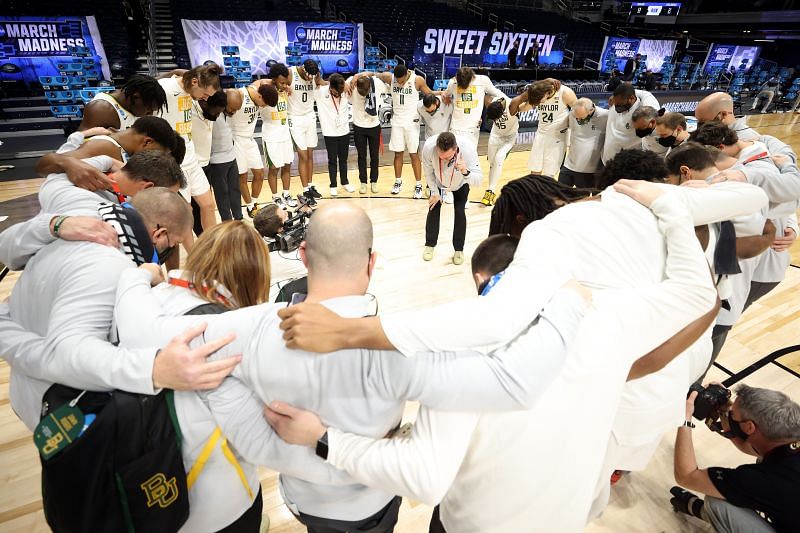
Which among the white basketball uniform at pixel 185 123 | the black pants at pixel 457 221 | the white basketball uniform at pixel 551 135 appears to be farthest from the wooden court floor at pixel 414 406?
the white basketball uniform at pixel 185 123

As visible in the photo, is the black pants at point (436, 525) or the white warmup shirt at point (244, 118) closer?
the black pants at point (436, 525)

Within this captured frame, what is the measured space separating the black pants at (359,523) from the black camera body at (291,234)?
2548mm

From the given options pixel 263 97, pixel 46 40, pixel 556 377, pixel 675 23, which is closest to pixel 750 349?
pixel 556 377

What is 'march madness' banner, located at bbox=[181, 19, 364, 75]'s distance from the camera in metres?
11.0

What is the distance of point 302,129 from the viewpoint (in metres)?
5.66

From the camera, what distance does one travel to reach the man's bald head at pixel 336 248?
3.43 feet

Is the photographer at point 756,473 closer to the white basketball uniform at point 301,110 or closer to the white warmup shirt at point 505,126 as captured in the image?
the white warmup shirt at point 505,126

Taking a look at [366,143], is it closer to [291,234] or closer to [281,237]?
[291,234]

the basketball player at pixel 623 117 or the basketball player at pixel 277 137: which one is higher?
the basketball player at pixel 623 117

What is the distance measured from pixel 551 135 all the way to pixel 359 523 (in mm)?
5030

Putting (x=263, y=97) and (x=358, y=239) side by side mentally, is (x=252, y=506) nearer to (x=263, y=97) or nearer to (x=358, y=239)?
(x=358, y=239)

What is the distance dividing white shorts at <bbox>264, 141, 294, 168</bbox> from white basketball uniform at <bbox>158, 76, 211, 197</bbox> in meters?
1.53

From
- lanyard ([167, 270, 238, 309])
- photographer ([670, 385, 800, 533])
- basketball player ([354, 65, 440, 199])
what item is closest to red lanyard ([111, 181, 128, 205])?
lanyard ([167, 270, 238, 309])

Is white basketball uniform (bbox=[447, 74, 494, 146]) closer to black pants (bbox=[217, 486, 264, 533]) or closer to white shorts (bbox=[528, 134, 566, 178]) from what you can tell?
white shorts (bbox=[528, 134, 566, 178])
